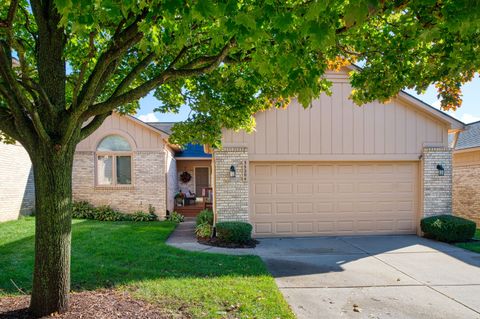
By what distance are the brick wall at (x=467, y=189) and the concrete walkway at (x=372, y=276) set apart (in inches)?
185

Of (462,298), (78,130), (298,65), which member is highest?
(298,65)

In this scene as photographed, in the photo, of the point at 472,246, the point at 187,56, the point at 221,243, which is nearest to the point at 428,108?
the point at 472,246

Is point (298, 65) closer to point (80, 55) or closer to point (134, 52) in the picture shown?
point (134, 52)

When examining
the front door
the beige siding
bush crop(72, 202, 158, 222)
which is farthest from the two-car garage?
the front door

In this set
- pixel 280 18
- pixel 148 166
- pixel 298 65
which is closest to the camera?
pixel 280 18

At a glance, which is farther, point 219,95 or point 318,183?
point 318,183

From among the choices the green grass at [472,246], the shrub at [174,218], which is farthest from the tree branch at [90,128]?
the shrub at [174,218]

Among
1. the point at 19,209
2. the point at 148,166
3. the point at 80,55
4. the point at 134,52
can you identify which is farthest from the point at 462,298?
the point at 19,209

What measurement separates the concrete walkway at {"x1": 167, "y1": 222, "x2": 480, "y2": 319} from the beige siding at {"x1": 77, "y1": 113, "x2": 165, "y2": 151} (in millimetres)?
5934

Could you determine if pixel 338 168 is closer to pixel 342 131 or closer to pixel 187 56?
pixel 342 131

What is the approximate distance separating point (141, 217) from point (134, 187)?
1371 mm

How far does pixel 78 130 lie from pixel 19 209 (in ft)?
36.8

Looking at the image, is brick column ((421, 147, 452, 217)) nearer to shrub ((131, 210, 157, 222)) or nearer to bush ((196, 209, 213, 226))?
bush ((196, 209, 213, 226))

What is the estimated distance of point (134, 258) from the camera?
6.95m
